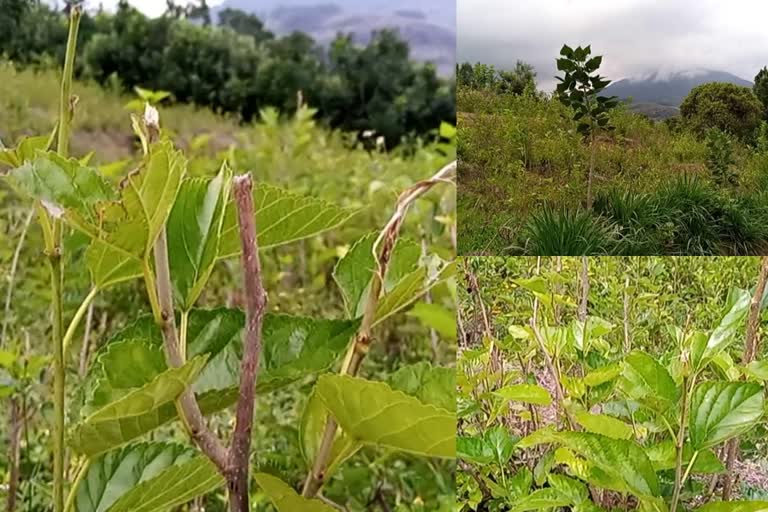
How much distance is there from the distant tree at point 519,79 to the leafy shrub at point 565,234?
74mm

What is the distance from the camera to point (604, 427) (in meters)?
0.52

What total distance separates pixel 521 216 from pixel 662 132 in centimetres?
10

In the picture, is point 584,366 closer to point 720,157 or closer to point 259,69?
point 720,157

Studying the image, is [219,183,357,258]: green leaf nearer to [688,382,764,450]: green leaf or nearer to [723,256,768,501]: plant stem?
[688,382,764,450]: green leaf

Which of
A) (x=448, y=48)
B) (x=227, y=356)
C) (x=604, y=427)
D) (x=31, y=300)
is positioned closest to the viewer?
(x=227, y=356)

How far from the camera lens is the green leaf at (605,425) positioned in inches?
20.4

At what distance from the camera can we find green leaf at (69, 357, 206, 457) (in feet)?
0.82

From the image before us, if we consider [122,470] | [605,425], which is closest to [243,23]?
[605,425]

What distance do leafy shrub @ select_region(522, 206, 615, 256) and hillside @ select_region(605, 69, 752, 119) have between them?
0.07 m

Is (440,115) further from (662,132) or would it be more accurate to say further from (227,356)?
(227,356)

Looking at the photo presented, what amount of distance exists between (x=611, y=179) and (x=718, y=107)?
79 mm

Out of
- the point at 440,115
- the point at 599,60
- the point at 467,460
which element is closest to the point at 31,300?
the point at 467,460

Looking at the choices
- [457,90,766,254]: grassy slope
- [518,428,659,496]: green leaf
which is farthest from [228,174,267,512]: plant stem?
[457,90,766,254]: grassy slope

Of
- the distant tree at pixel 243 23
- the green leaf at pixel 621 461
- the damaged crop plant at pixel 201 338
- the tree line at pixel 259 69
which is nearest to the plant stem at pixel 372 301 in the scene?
the damaged crop plant at pixel 201 338
